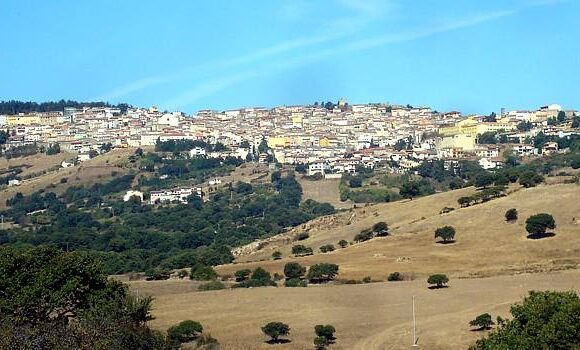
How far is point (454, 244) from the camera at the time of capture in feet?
202

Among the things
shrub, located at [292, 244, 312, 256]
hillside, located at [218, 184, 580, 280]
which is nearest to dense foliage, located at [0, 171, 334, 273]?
shrub, located at [292, 244, 312, 256]

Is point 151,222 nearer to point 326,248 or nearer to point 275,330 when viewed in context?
point 326,248

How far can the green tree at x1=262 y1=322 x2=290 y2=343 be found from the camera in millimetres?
36241

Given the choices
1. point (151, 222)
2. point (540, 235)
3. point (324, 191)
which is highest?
point (324, 191)

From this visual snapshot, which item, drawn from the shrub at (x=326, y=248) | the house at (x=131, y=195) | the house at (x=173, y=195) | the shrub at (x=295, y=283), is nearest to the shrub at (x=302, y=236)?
the shrub at (x=326, y=248)

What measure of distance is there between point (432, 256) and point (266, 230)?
134ft

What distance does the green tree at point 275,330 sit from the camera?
36241 millimetres

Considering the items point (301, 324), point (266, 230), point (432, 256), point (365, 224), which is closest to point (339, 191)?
point (266, 230)

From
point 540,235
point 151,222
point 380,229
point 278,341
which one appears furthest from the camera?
point 151,222

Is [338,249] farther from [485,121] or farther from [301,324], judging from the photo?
[485,121]

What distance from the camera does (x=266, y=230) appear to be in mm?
98000

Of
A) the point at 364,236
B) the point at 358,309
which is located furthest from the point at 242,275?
the point at 364,236

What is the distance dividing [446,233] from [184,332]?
30.0 meters

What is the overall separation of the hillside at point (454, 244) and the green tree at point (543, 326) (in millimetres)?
26661
